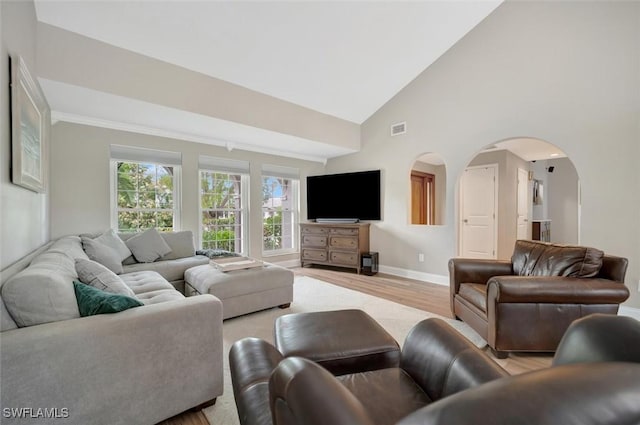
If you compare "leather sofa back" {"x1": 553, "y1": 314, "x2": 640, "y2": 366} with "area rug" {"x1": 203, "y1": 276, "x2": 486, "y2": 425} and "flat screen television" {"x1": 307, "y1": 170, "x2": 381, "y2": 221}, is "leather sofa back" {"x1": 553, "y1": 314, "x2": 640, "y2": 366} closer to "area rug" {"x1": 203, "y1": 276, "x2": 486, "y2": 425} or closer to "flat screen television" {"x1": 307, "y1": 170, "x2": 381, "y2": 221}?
"area rug" {"x1": 203, "y1": 276, "x2": 486, "y2": 425}

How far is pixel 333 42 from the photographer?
338 cm

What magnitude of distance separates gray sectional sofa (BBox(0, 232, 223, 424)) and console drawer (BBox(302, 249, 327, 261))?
3646mm

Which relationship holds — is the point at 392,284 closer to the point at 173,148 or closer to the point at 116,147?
the point at 173,148

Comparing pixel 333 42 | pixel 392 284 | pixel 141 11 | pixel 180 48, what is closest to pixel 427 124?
pixel 333 42

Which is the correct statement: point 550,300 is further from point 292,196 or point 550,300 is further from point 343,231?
point 292,196

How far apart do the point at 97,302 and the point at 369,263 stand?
4011 millimetres

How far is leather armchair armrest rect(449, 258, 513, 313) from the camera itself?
266cm

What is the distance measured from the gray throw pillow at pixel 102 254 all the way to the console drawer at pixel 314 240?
3.06m

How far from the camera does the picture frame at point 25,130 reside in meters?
1.64

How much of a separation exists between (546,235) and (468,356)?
771 cm

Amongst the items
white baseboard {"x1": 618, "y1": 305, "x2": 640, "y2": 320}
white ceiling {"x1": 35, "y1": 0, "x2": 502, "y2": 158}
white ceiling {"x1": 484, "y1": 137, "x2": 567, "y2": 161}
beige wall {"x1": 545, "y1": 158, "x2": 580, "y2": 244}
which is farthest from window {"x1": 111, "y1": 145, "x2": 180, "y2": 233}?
beige wall {"x1": 545, "y1": 158, "x2": 580, "y2": 244}

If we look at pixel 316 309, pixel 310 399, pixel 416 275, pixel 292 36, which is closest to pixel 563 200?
pixel 416 275

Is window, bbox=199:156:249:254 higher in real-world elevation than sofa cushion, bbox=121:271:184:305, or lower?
higher

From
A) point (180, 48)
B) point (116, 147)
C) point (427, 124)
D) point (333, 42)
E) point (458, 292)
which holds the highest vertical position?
point (333, 42)
